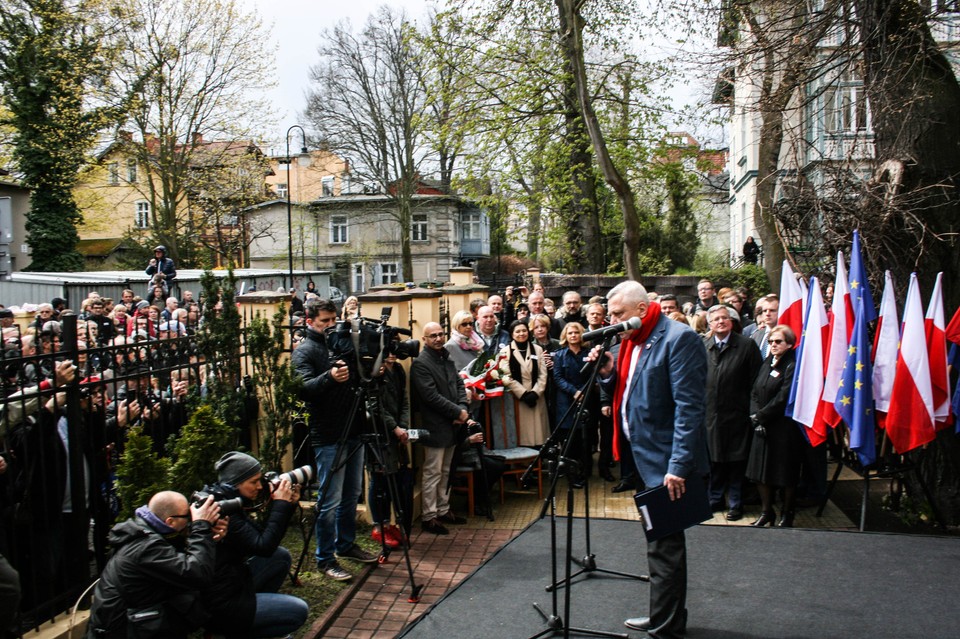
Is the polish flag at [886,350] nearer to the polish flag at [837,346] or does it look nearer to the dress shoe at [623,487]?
the polish flag at [837,346]

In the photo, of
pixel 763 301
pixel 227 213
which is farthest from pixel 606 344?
pixel 227 213

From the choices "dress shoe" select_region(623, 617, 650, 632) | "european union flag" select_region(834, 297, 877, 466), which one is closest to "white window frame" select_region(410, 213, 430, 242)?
"european union flag" select_region(834, 297, 877, 466)

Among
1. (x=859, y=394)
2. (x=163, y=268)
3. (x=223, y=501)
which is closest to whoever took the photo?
(x=223, y=501)

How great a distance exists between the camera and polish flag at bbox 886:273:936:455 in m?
6.33

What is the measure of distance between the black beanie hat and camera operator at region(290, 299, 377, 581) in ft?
4.55

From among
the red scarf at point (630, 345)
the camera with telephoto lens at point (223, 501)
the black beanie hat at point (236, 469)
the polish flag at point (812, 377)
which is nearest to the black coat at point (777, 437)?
the polish flag at point (812, 377)

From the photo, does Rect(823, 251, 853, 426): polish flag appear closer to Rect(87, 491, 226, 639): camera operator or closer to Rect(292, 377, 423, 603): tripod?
Rect(292, 377, 423, 603): tripod

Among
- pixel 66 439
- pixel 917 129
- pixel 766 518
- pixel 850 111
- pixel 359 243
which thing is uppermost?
pixel 359 243

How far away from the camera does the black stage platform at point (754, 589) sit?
4.73m

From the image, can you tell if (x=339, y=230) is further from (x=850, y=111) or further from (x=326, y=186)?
(x=850, y=111)

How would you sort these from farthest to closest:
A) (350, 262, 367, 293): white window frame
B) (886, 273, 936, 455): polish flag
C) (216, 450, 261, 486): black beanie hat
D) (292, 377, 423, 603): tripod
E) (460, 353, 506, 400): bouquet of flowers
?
(350, 262, 367, 293): white window frame < (460, 353, 506, 400): bouquet of flowers < (886, 273, 936, 455): polish flag < (292, 377, 423, 603): tripod < (216, 450, 261, 486): black beanie hat

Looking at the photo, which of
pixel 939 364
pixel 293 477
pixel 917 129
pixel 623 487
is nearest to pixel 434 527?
pixel 623 487

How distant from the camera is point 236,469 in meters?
4.51

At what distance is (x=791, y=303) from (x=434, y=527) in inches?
161
